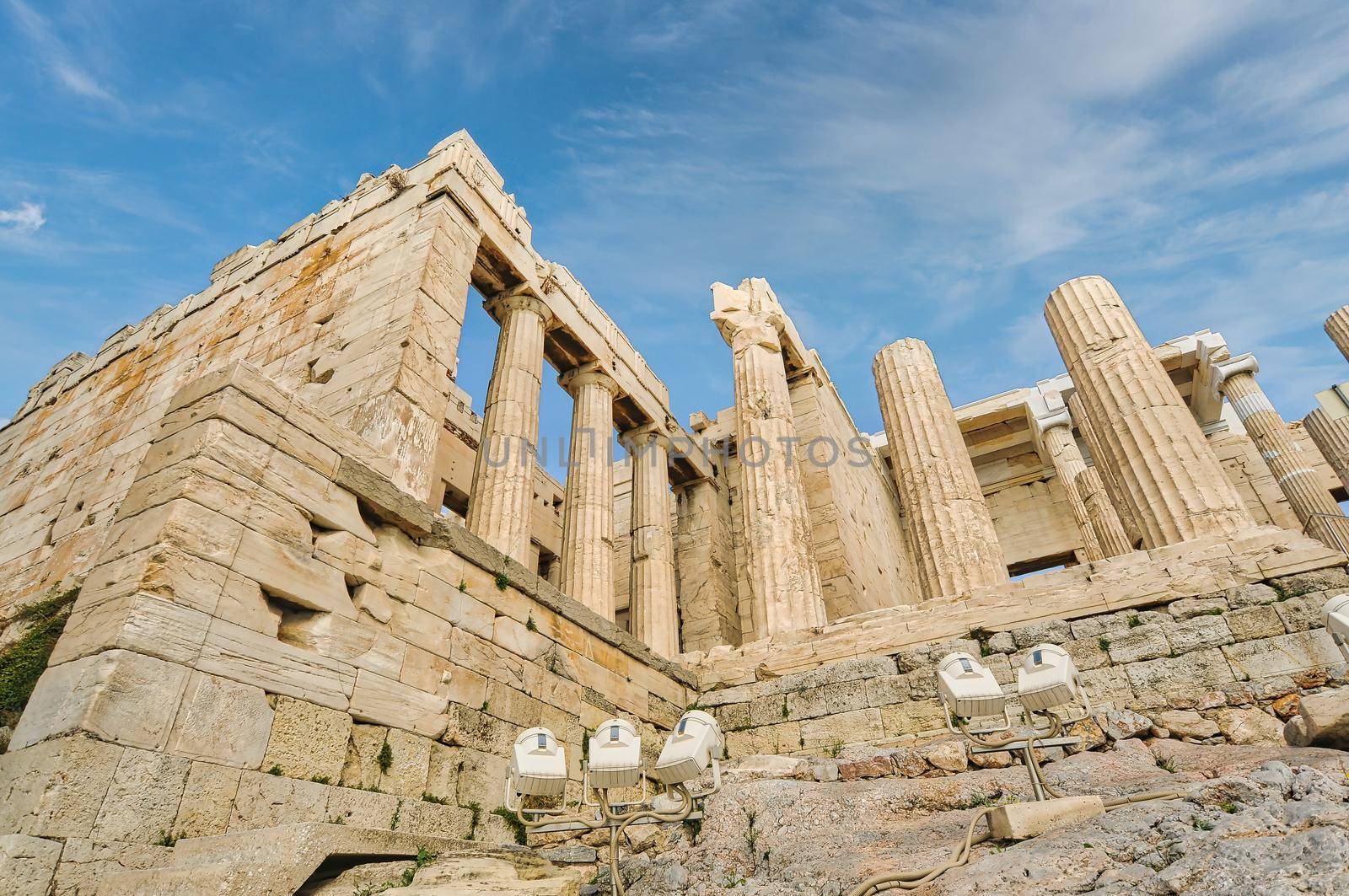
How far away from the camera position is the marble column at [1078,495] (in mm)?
17391

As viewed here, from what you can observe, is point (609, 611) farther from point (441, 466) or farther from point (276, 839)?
point (276, 839)

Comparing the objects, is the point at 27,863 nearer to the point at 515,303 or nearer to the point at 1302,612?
the point at 1302,612

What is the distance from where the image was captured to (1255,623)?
7.15 meters

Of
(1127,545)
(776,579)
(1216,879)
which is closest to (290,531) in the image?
(1216,879)

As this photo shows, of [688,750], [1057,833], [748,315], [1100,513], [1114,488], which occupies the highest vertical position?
[748,315]

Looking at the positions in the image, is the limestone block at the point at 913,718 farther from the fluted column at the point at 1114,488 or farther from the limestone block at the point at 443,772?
the limestone block at the point at 443,772

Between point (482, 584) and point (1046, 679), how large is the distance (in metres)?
4.77

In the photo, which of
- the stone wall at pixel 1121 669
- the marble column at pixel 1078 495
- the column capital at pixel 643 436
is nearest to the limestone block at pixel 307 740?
the stone wall at pixel 1121 669

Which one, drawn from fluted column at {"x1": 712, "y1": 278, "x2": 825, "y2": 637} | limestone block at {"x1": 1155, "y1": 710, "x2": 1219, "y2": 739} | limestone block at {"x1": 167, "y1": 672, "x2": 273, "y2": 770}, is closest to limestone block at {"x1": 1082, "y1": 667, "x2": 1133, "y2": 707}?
limestone block at {"x1": 1155, "y1": 710, "x2": 1219, "y2": 739}

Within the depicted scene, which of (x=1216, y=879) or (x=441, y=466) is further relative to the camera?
(x=441, y=466)

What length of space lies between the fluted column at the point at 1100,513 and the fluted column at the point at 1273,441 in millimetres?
3912

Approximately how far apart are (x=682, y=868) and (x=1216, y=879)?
2.84m

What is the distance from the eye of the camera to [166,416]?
215 inches

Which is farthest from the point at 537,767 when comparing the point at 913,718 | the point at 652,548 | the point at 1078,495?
the point at 1078,495
